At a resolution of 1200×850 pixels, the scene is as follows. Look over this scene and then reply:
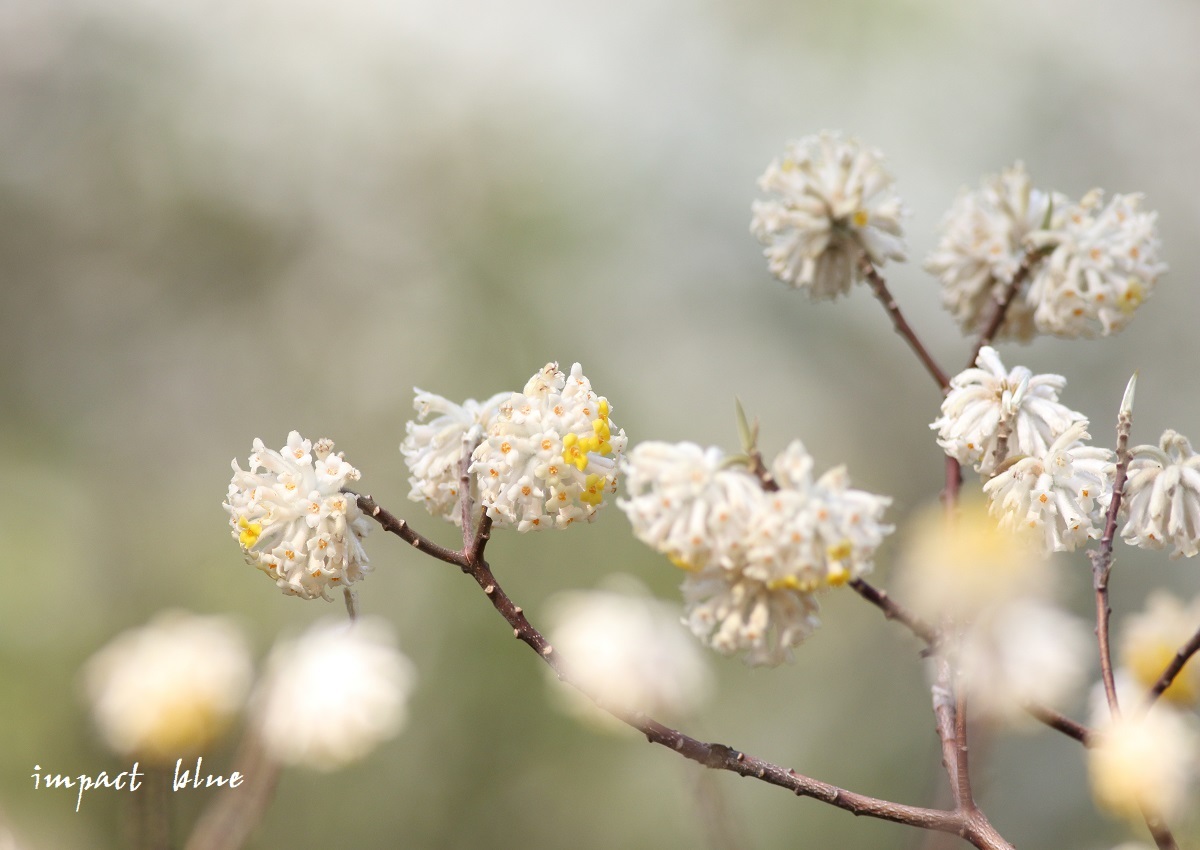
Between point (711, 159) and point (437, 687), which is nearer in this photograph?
point (437, 687)

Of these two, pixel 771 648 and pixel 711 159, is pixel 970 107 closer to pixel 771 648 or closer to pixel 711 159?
pixel 711 159

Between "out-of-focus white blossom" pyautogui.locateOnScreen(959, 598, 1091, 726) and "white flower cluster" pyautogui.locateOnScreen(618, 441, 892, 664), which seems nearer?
"white flower cluster" pyautogui.locateOnScreen(618, 441, 892, 664)

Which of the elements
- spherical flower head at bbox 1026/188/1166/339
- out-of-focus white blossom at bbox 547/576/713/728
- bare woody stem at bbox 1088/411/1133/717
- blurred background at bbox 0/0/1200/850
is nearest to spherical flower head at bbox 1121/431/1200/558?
bare woody stem at bbox 1088/411/1133/717

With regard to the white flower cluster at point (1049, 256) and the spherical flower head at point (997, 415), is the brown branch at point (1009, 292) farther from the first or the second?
the spherical flower head at point (997, 415)

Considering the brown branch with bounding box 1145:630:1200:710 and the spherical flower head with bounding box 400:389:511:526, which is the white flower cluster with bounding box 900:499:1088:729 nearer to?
the brown branch with bounding box 1145:630:1200:710

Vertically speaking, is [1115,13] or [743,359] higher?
[1115,13]

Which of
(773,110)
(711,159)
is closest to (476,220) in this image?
(711,159)

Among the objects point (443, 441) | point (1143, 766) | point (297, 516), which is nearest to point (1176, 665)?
point (1143, 766)
